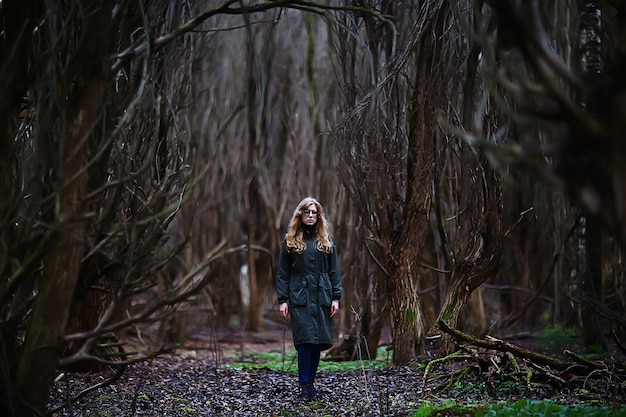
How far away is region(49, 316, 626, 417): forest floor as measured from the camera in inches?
235

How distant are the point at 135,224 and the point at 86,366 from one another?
14.1ft

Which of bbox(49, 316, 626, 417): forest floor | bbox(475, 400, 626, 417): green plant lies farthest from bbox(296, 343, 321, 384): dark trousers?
bbox(475, 400, 626, 417): green plant

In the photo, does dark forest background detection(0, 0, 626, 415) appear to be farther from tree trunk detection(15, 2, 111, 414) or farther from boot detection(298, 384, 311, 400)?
boot detection(298, 384, 311, 400)

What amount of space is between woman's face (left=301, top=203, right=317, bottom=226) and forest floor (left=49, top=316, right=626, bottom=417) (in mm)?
1615

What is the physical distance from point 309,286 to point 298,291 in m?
0.12

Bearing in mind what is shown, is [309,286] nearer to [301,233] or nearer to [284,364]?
[301,233]

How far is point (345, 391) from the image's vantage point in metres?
7.19

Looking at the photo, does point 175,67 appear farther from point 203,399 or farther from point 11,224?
point 11,224

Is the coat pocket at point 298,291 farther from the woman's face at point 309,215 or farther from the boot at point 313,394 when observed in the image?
the boot at point 313,394

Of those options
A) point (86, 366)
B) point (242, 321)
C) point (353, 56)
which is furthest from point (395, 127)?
point (242, 321)

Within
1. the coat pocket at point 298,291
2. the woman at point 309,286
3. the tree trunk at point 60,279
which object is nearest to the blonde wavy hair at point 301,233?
the woman at point 309,286

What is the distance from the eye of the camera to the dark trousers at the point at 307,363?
7.03m

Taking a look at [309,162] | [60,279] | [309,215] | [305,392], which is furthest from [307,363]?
[309,162]

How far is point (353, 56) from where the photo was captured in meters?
9.30
